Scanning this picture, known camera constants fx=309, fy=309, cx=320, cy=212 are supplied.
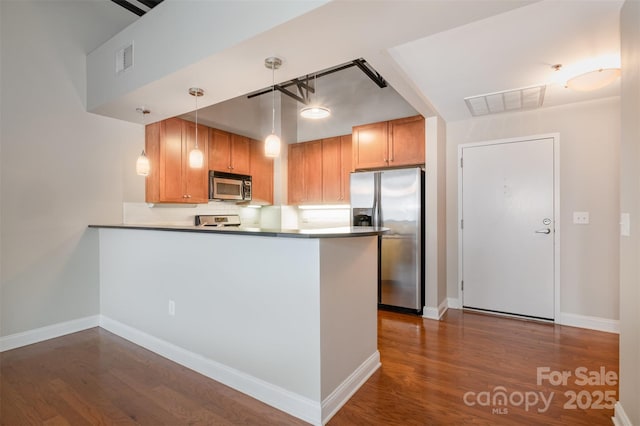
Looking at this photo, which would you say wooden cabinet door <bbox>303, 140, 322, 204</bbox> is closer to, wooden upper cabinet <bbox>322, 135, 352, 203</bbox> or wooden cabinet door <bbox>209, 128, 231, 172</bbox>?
wooden upper cabinet <bbox>322, 135, 352, 203</bbox>

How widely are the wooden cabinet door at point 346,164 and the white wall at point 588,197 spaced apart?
7.08ft

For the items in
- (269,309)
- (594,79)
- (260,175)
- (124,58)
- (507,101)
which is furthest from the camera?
(260,175)

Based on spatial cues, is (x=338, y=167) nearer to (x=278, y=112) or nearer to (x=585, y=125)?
(x=278, y=112)

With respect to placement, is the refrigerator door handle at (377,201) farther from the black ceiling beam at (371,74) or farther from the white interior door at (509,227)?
the black ceiling beam at (371,74)

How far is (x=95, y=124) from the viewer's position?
329 cm

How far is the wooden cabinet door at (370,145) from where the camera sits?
396 cm

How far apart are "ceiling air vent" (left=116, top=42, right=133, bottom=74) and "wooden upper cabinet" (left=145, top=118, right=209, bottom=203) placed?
831mm

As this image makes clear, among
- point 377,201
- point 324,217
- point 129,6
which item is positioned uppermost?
point 129,6

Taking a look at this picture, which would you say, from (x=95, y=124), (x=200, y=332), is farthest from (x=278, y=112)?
(x=200, y=332)

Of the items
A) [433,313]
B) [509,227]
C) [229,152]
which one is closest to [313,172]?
[229,152]

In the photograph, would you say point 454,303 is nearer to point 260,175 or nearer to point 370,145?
point 370,145

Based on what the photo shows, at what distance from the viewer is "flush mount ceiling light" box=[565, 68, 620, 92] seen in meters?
2.32

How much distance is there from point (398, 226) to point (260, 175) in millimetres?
2398

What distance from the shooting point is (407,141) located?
3818 mm
